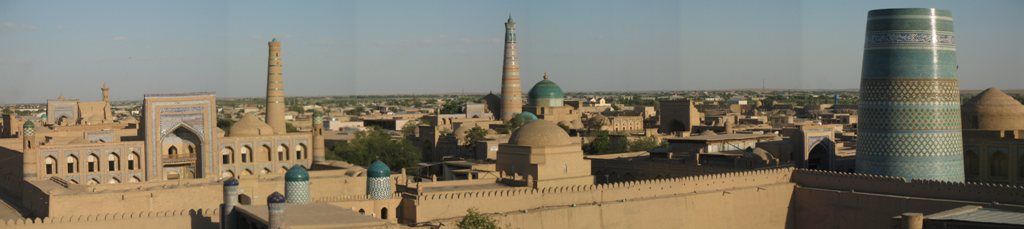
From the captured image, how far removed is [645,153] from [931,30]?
30.6 feet

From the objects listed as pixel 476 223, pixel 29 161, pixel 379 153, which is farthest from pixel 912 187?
pixel 379 153

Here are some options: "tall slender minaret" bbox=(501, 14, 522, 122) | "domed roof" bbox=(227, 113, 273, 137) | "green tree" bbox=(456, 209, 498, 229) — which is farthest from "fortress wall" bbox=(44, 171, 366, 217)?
"tall slender minaret" bbox=(501, 14, 522, 122)

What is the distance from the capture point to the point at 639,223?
17.8 m

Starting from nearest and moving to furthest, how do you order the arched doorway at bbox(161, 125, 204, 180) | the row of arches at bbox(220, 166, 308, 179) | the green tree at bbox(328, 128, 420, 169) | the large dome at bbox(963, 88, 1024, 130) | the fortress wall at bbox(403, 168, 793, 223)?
the fortress wall at bbox(403, 168, 793, 223) → the large dome at bbox(963, 88, 1024, 130) → the arched doorway at bbox(161, 125, 204, 180) → the row of arches at bbox(220, 166, 308, 179) → the green tree at bbox(328, 128, 420, 169)

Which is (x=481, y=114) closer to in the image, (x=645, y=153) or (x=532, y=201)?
(x=645, y=153)

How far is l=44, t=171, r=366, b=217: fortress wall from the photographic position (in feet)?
59.3

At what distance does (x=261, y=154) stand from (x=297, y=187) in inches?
517

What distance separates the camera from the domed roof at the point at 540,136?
69.0 ft

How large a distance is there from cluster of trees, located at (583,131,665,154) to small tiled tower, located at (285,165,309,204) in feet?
49.5

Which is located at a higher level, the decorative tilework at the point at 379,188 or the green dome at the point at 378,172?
the green dome at the point at 378,172

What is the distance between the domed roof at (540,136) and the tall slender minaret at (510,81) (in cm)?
1892

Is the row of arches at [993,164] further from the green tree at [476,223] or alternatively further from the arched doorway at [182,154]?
the arched doorway at [182,154]

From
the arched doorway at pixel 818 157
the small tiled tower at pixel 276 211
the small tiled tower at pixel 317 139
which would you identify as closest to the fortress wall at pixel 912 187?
the arched doorway at pixel 818 157

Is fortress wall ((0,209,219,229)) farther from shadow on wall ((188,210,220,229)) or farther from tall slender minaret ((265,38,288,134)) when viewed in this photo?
tall slender minaret ((265,38,288,134))
